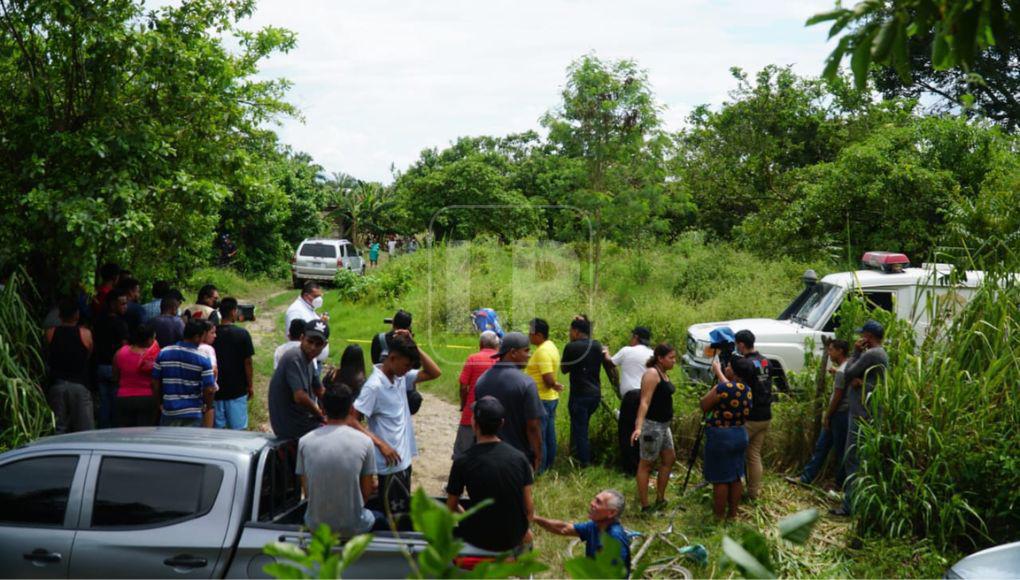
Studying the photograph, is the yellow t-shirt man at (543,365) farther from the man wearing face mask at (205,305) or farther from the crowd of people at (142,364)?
the man wearing face mask at (205,305)

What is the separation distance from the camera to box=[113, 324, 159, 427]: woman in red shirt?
7961mm

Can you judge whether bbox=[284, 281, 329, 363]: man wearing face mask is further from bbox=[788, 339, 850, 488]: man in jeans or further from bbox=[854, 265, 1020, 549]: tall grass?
bbox=[854, 265, 1020, 549]: tall grass

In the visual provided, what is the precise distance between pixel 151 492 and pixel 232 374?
3.33 meters

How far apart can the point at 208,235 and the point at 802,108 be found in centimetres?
1698

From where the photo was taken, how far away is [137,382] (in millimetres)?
7984

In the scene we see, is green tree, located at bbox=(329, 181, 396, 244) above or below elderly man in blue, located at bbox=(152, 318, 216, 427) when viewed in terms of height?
above

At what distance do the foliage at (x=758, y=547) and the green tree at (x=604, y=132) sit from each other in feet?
52.3

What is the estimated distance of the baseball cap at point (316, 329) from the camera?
24.2 ft

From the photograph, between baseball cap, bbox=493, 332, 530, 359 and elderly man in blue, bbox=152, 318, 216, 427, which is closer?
baseball cap, bbox=493, 332, 530, 359

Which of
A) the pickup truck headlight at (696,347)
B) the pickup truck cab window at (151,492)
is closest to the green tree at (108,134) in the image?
the pickup truck cab window at (151,492)

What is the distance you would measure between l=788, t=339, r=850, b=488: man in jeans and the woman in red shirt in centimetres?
587

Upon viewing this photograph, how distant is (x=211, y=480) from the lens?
5211 millimetres

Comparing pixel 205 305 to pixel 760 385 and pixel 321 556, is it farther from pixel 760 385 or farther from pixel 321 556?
pixel 321 556

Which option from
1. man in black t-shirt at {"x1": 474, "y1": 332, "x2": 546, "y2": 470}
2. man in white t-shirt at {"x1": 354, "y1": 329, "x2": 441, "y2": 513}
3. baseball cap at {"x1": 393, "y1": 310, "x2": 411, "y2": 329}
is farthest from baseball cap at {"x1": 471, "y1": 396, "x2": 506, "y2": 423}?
baseball cap at {"x1": 393, "y1": 310, "x2": 411, "y2": 329}
